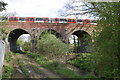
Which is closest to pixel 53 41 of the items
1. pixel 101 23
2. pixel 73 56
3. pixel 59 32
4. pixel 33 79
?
pixel 73 56

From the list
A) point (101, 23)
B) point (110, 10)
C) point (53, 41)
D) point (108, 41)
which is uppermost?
point (110, 10)

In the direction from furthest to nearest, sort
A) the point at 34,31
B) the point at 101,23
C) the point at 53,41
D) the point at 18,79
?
the point at 34,31
the point at 53,41
the point at 18,79
the point at 101,23

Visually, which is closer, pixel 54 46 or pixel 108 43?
pixel 108 43

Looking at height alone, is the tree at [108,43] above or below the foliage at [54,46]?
above

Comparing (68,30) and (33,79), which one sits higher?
(68,30)

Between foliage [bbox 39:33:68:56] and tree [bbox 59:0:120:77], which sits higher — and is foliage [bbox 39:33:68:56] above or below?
below

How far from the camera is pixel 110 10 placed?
3523 millimetres

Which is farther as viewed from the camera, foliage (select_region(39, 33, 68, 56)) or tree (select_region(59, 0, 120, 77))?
foliage (select_region(39, 33, 68, 56))

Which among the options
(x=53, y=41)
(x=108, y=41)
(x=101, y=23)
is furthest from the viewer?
(x=53, y=41)

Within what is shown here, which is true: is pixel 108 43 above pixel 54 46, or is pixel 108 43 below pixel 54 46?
above

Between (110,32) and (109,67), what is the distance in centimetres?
82

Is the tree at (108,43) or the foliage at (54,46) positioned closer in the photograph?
the tree at (108,43)

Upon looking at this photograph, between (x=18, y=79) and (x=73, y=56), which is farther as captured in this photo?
(x=73, y=56)

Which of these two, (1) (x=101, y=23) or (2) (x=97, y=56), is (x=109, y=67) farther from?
(1) (x=101, y=23)
